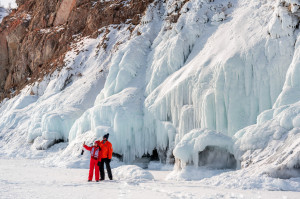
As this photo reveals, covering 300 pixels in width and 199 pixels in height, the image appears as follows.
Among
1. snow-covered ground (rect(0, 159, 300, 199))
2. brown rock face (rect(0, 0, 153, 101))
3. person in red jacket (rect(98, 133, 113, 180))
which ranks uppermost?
brown rock face (rect(0, 0, 153, 101))

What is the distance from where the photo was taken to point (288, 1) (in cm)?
1405

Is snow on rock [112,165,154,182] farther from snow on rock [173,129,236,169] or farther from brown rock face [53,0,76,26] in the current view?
brown rock face [53,0,76,26]

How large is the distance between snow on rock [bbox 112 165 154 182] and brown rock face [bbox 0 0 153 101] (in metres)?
18.5

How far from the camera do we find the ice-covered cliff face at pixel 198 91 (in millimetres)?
11055

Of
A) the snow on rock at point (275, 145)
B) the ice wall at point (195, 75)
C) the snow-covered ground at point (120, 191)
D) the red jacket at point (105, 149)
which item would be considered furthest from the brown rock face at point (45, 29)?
the snow-covered ground at point (120, 191)

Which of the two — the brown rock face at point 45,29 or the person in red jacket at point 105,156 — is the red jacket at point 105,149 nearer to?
the person in red jacket at point 105,156

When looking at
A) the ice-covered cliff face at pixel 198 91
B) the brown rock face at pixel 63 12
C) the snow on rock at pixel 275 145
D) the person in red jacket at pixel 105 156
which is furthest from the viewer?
the brown rock face at pixel 63 12

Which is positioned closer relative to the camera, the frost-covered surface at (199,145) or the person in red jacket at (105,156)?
the person in red jacket at (105,156)

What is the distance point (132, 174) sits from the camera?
10.8 meters

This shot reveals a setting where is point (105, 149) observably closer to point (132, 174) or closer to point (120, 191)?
point (132, 174)

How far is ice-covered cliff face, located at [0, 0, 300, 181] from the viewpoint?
11055 mm

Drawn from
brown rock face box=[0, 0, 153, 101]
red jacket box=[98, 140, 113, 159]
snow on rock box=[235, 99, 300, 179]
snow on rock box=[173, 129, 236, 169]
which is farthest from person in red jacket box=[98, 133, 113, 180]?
brown rock face box=[0, 0, 153, 101]

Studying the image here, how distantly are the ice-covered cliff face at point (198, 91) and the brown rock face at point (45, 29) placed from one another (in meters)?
6.98

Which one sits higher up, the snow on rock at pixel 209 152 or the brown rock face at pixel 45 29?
the brown rock face at pixel 45 29
